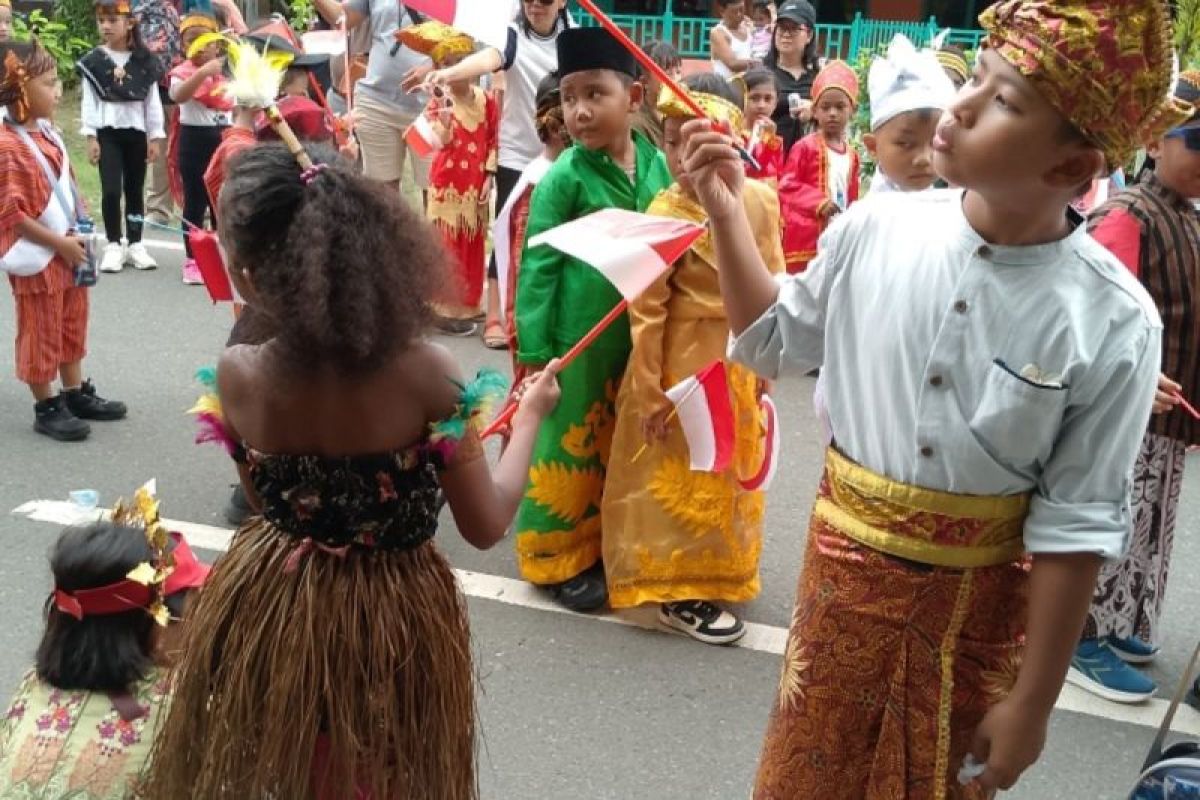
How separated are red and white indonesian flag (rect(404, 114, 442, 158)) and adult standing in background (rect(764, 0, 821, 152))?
234 cm

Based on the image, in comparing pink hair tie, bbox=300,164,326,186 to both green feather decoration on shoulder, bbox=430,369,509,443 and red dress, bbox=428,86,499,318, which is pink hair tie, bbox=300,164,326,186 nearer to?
green feather decoration on shoulder, bbox=430,369,509,443

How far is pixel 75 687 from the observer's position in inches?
82.5

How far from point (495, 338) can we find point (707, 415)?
11.1 feet

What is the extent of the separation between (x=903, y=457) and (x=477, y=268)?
17.3 ft

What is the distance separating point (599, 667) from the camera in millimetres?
3379

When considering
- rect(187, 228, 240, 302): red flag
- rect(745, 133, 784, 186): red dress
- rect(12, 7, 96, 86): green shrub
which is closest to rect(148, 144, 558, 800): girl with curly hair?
rect(187, 228, 240, 302): red flag

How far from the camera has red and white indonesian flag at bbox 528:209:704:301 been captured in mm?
2463

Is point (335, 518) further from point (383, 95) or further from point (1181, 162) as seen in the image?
point (383, 95)

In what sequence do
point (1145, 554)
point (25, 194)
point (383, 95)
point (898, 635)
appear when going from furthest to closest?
point (383, 95), point (25, 194), point (1145, 554), point (898, 635)

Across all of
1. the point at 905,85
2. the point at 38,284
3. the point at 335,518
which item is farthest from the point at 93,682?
the point at 38,284

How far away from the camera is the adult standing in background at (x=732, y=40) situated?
319 inches

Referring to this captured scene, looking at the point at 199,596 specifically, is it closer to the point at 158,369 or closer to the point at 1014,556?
the point at 1014,556

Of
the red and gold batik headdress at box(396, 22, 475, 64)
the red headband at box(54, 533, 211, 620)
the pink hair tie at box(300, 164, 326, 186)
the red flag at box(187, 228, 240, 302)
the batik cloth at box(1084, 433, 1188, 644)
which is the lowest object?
the batik cloth at box(1084, 433, 1188, 644)

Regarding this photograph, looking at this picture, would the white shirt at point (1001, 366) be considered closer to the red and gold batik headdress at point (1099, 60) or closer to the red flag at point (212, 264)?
the red and gold batik headdress at point (1099, 60)
